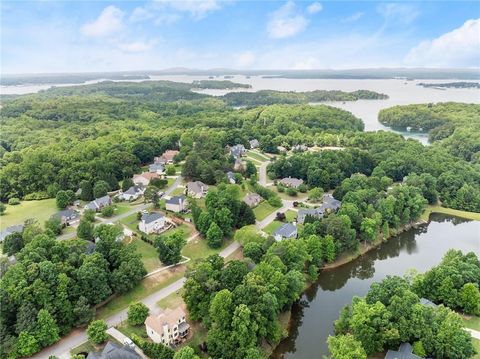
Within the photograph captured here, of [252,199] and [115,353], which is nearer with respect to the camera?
[115,353]

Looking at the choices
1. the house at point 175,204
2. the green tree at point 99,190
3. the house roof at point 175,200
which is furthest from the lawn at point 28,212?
the house roof at point 175,200

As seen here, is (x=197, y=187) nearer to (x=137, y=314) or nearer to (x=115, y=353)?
(x=137, y=314)

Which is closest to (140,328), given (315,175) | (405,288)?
(405,288)

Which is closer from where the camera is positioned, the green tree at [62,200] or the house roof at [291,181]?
the green tree at [62,200]

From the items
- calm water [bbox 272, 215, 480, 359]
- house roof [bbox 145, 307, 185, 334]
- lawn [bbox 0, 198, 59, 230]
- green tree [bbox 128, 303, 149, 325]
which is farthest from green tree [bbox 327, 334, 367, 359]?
lawn [bbox 0, 198, 59, 230]

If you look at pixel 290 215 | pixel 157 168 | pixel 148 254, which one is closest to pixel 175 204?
pixel 148 254

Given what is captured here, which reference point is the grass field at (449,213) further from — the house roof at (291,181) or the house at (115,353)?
the house at (115,353)
